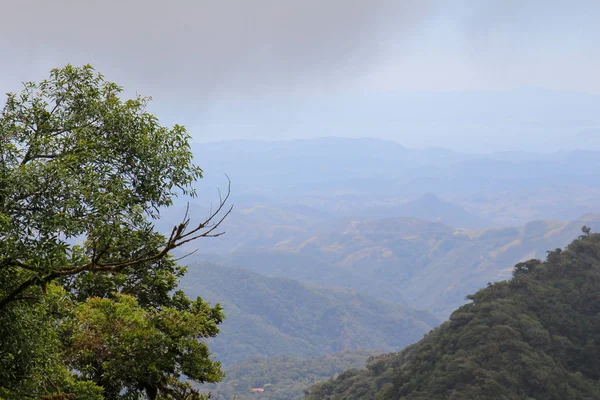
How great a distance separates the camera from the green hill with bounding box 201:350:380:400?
493 feet

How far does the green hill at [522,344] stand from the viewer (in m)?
42.7

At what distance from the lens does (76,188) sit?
25.0 ft

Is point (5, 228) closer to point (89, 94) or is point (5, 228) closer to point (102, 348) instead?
point (89, 94)

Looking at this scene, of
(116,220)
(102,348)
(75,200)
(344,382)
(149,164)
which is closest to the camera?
(75,200)

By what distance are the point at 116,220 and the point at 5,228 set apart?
4.90 feet

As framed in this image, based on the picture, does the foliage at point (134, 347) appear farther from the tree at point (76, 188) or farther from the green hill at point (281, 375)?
the green hill at point (281, 375)

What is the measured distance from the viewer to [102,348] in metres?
13.2

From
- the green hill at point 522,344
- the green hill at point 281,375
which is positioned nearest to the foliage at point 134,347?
the green hill at point 522,344

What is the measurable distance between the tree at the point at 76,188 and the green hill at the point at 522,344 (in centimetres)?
3811

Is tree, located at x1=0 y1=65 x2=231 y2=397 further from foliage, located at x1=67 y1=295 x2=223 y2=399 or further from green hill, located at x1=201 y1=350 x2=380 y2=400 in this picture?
green hill, located at x1=201 y1=350 x2=380 y2=400

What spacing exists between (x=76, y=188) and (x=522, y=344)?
45.4 metres

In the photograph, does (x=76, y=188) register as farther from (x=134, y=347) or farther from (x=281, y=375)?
(x=281, y=375)

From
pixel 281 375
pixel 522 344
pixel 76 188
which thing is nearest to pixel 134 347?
pixel 76 188

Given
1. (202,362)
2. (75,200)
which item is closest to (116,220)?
(75,200)
